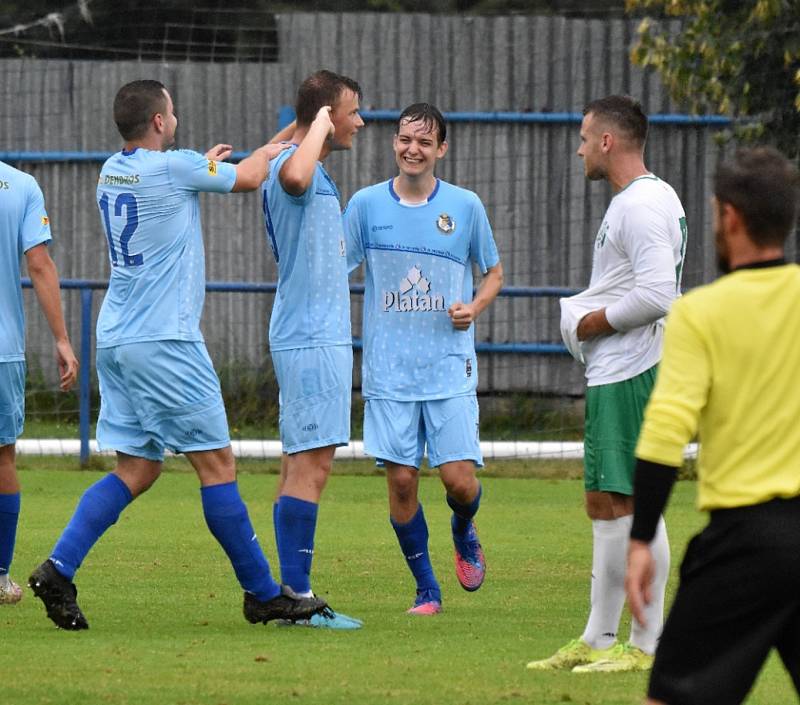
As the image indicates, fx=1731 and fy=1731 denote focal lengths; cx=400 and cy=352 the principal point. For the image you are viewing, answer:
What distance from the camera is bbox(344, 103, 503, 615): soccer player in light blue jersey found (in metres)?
7.48

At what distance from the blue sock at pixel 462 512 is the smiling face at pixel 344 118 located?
163cm

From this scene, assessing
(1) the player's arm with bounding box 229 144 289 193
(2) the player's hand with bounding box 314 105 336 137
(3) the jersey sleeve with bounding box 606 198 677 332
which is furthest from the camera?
(2) the player's hand with bounding box 314 105 336 137

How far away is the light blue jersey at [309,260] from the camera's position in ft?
23.2

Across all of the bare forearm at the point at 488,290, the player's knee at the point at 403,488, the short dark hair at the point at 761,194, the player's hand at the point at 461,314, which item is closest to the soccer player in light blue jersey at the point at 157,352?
the player's knee at the point at 403,488

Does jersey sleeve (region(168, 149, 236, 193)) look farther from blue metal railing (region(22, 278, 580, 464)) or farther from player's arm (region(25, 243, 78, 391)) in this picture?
blue metal railing (region(22, 278, 580, 464))

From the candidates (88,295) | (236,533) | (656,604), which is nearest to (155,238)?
(236,533)

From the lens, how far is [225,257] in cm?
1566

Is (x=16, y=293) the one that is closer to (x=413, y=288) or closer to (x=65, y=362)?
(x=65, y=362)

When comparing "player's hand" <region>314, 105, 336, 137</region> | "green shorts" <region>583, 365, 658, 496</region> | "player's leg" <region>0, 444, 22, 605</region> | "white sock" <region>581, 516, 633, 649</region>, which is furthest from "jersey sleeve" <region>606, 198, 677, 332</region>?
"player's leg" <region>0, 444, 22, 605</region>

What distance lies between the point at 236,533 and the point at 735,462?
3272 millimetres

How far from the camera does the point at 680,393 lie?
3.89 m

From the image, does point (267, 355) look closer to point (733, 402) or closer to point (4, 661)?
point (4, 661)

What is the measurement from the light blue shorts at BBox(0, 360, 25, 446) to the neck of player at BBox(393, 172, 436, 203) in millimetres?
1845

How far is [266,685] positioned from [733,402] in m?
2.33
